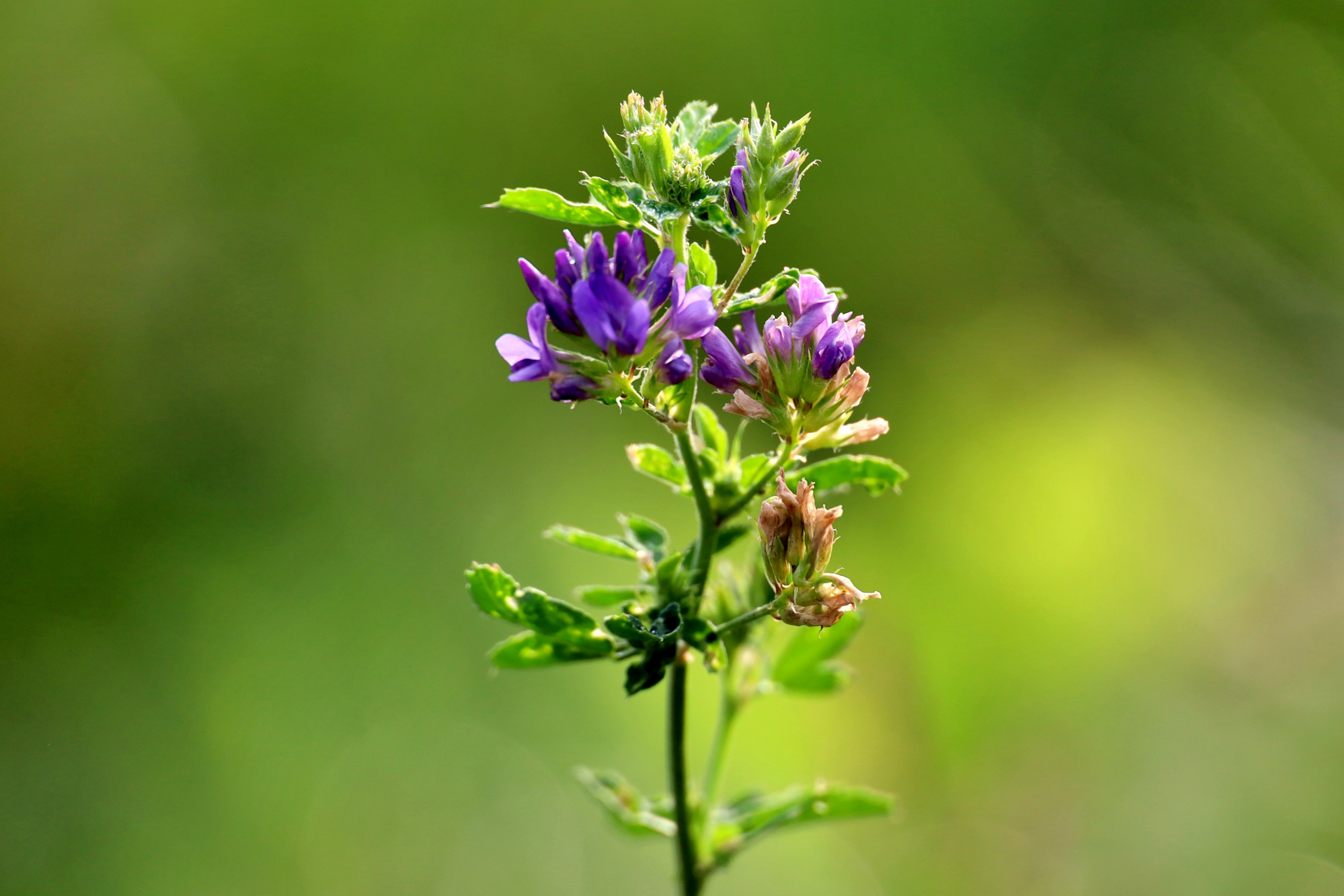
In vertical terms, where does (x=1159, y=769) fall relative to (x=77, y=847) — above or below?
above

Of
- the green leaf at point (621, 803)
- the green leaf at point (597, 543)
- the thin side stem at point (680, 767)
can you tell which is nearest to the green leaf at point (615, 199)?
the green leaf at point (597, 543)

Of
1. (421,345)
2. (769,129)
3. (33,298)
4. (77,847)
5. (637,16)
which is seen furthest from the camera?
(637,16)

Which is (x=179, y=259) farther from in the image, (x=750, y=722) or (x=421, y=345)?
(x=750, y=722)

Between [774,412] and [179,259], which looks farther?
[179,259]

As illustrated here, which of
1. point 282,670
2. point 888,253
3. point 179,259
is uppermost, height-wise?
point 888,253

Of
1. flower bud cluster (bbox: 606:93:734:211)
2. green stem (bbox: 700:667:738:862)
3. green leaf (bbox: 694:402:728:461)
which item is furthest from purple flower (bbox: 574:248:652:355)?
green stem (bbox: 700:667:738:862)

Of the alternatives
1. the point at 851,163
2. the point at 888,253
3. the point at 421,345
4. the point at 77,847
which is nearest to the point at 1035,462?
the point at 888,253
